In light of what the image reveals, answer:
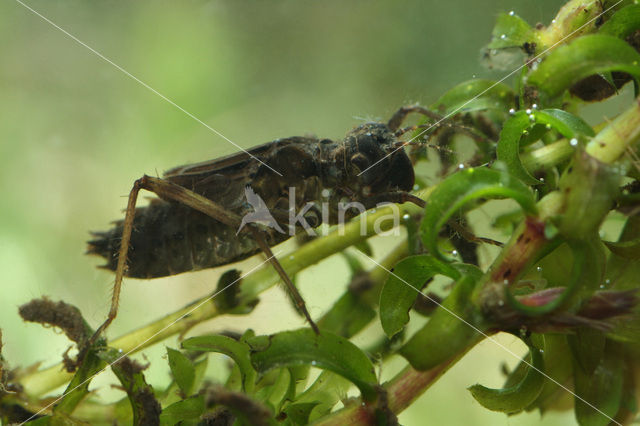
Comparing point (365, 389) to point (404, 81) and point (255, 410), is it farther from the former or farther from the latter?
point (404, 81)

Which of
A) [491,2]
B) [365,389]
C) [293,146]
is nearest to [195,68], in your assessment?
[293,146]

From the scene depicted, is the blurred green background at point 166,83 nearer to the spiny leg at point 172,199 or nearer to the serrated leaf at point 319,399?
the spiny leg at point 172,199

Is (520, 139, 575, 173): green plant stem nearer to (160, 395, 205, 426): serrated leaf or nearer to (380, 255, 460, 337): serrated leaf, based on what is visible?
(380, 255, 460, 337): serrated leaf

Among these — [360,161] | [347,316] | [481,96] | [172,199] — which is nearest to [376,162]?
[360,161]

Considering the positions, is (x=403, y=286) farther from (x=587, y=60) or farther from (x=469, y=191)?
(x=587, y=60)

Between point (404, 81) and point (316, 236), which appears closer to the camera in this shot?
point (316, 236)

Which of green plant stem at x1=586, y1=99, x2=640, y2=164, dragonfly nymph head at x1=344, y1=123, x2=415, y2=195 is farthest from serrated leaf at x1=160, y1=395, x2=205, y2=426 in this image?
dragonfly nymph head at x1=344, y1=123, x2=415, y2=195
